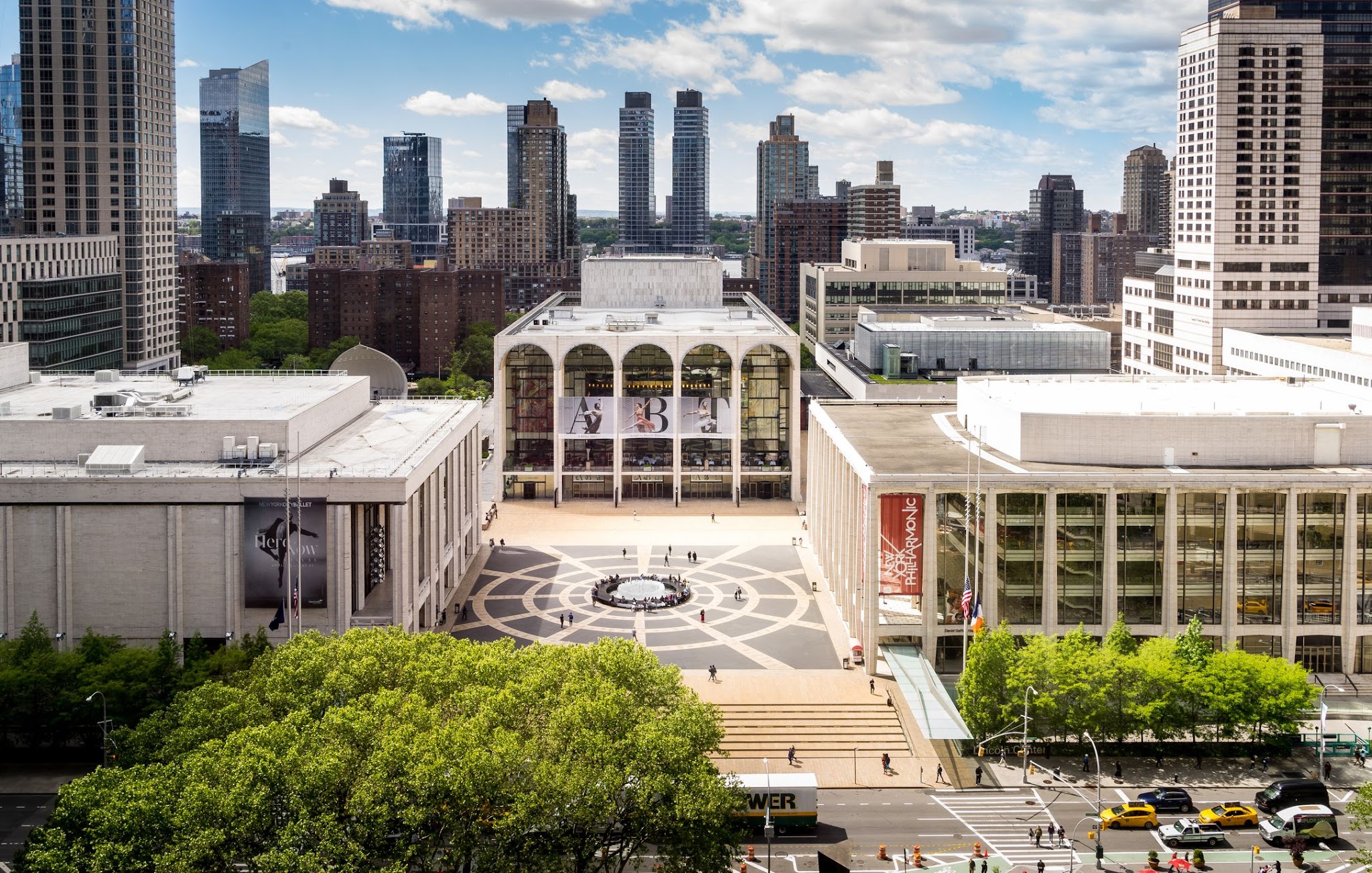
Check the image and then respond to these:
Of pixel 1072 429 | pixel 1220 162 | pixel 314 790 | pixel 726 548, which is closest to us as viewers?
pixel 314 790

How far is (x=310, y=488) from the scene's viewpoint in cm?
9375

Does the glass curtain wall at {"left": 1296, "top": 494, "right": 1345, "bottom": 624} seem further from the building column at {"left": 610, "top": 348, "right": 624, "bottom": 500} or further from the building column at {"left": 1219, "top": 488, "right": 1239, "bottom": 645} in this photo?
the building column at {"left": 610, "top": 348, "right": 624, "bottom": 500}

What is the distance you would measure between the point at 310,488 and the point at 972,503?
144 ft

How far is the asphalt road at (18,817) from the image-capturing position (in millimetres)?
71875

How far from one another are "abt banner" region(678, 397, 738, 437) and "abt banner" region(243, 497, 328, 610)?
72.9 m

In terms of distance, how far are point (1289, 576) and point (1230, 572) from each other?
4.37 meters

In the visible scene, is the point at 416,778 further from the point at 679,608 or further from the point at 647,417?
the point at 647,417

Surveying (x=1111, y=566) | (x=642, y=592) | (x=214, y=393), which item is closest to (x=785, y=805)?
(x=1111, y=566)

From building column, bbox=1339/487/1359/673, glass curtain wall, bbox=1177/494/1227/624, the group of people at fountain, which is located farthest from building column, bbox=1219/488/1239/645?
the group of people at fountain

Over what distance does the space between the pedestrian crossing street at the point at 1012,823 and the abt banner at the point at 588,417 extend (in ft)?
283

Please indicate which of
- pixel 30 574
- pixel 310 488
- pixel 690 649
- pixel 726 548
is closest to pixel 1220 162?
pixel 726 548

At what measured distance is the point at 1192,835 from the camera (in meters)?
74.3

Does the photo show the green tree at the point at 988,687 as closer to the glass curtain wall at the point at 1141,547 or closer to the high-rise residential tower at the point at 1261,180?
the glass curtain wall at the point at 1141,547

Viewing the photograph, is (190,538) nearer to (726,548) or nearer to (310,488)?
(310,488)
